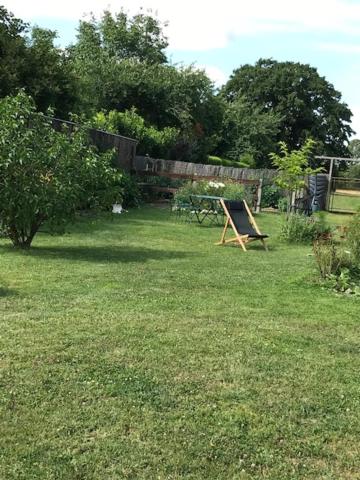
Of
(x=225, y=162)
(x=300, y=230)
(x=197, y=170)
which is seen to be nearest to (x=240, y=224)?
(x=300, y=230)

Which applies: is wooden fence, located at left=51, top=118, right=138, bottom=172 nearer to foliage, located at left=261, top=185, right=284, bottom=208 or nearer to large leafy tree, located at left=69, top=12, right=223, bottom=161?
foliage, located at left=261, top=185, right=284, bottom=208

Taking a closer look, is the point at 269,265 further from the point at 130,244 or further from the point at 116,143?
the point at 116,143

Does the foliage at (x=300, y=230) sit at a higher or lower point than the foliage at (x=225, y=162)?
lower

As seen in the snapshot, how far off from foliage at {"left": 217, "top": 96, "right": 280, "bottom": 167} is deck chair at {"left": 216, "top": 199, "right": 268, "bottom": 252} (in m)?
25.7

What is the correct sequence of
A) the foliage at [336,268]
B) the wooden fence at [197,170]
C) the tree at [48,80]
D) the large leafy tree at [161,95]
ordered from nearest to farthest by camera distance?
the foliage at [336,268], the tree at [48,80], the wooden fence at [197,170], the large leafy tree at [161,95]

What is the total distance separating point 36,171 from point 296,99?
46562 mm

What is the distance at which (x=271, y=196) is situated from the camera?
2198 centimetres

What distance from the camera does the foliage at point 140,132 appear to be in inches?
945

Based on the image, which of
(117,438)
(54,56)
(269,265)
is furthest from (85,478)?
(54,56)

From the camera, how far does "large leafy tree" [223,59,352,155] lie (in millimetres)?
52375

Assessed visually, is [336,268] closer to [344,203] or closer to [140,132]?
[140,132]

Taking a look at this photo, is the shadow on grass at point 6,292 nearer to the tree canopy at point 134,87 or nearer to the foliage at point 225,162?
the tree canopy at point 134,87

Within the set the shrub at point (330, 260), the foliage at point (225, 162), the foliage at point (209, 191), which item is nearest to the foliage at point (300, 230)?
the shrub at point (330, 260)

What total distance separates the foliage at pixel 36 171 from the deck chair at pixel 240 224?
10.0 ft
